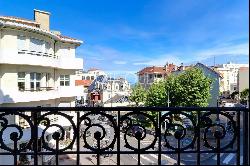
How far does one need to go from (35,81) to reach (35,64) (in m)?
1.43

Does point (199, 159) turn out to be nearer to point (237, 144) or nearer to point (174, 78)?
point (237, 144)

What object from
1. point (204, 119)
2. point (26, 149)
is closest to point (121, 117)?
point (204, 119)

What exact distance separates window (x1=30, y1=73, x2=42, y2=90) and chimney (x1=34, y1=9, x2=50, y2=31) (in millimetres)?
4046

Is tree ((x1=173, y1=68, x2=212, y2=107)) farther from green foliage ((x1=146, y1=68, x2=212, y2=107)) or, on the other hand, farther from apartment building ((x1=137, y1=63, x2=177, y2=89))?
apartment building ((x1=137, y1=63, x2=177, y2=89))

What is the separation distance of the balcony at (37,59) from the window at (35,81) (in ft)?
3.06

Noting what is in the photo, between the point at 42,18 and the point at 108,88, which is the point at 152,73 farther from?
the point at 42,18

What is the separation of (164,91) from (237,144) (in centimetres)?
3090

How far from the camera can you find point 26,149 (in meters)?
2.41

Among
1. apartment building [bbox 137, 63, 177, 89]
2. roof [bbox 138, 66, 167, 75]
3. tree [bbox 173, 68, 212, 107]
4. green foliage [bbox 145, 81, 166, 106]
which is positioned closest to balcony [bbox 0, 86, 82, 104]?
green foliage [bbox 145, 81, 166, 106]

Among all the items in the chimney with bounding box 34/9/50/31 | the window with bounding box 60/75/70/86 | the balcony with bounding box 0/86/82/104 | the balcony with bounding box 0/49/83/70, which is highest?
the chimney with bounding box 34/9/50/31

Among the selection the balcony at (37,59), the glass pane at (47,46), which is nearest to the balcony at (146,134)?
the balcony at (37,59)

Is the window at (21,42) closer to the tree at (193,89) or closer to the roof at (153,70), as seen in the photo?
the tree at (193,89)

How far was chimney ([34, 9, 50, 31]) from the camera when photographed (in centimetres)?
2177

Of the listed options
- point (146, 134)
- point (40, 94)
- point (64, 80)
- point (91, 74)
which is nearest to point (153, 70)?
point (91, 74)
